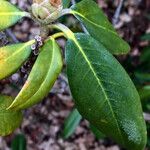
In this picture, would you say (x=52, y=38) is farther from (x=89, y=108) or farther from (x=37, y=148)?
(x=37, y=148)

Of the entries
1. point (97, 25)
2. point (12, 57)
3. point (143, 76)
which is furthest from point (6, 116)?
point (143, 76)

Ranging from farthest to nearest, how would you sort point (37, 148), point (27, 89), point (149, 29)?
→ point (149, 29) < point (37, 148) < point (27, 89)

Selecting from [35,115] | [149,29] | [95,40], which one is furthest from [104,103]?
[149,29]

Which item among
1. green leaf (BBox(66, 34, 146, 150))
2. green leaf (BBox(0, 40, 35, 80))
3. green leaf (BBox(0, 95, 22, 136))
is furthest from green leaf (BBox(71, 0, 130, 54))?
green leaf (BBox(0, 95, 22, 136))

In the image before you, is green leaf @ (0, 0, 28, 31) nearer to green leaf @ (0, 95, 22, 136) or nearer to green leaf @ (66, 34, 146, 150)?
green leaf @ (66, 34, 146, 150)

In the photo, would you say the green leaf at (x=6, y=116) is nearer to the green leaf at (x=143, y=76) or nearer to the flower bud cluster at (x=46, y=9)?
the flower bud cluster at (x=46, y=9)
